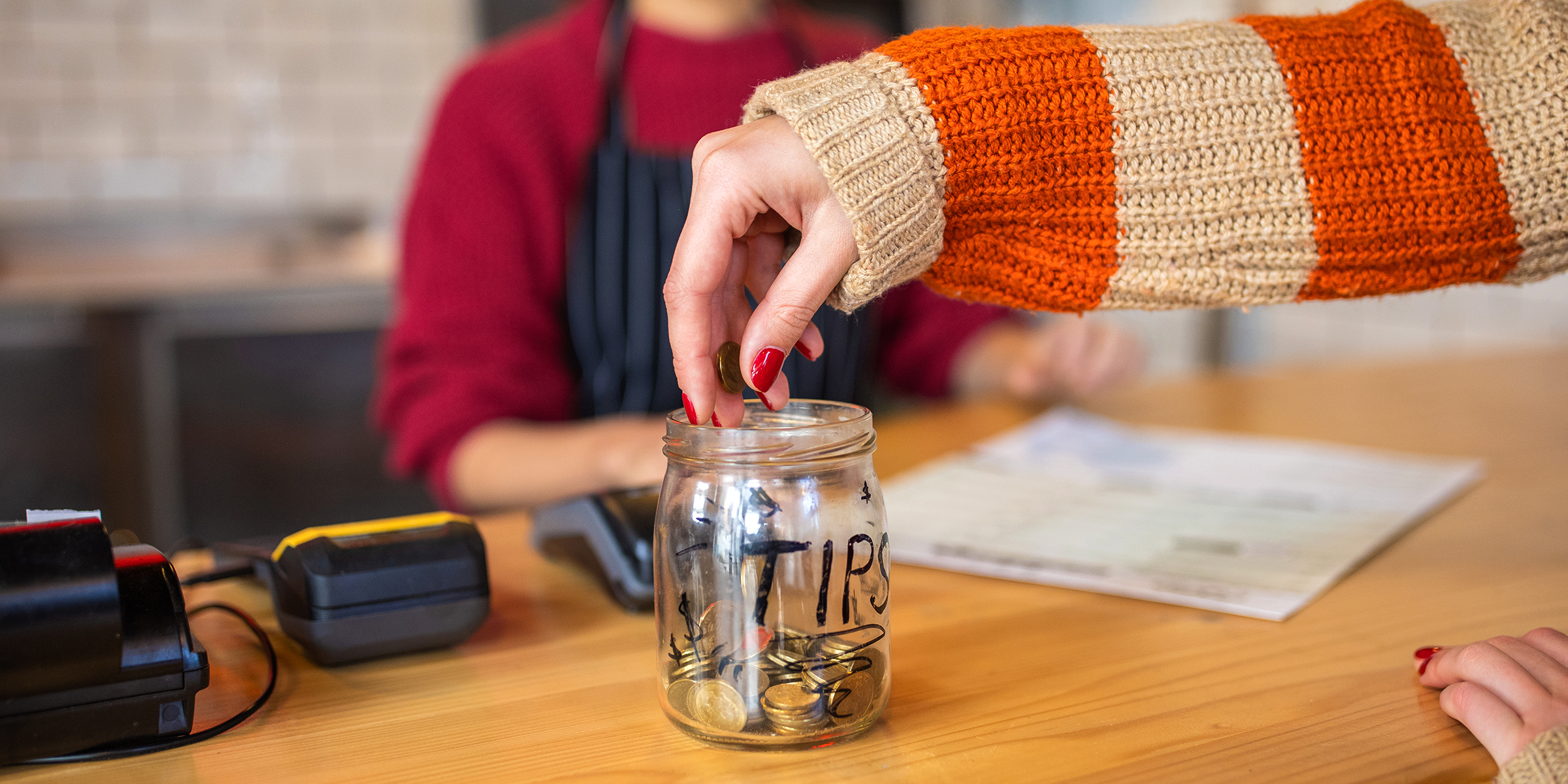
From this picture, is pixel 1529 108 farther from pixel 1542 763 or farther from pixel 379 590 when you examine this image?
pixel 379 590

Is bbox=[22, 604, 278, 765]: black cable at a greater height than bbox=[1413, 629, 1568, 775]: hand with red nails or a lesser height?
lesser

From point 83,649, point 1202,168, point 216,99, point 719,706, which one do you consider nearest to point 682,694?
point 719,706

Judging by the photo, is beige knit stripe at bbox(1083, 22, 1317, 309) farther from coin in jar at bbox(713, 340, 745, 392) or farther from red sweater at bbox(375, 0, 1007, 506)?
red sweater at bbox(375, 0, 1007, 506)

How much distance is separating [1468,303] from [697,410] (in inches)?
77.1

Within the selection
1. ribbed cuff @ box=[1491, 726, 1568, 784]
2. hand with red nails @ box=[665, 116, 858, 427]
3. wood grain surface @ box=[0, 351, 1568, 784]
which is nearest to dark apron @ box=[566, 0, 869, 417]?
wood grain surface @ box=[0, 351, 1568, 784]

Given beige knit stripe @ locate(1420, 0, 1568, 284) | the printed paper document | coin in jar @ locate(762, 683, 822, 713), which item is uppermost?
beige knit stripe @ locate(1420, 0, 1568, 284)

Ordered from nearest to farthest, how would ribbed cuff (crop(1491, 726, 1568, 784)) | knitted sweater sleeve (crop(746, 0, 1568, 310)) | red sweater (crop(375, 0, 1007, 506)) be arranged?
ribbed cuff (crop(1491, 726, 1568, 784)), knitted sweater sleeve (crop(746, 0, 1568, 310)), red sweater (crop(375, 0, 1007, 506))

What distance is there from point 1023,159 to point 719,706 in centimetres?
28

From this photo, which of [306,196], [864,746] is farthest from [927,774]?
[306,196]

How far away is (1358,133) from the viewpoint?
1.86 ft

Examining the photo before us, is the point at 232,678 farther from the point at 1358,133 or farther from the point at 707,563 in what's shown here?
the point at 1358,133

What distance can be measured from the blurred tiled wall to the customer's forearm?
5.79 ft

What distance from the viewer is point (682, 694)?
0.50 m

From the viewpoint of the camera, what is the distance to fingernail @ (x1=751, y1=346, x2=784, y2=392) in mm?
503
